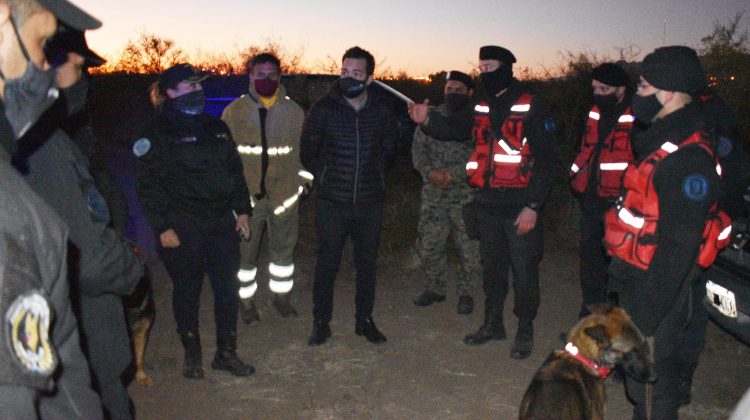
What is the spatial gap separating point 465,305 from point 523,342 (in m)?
0.97

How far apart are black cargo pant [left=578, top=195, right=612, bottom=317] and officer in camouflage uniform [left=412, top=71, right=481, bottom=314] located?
1081 millimetres

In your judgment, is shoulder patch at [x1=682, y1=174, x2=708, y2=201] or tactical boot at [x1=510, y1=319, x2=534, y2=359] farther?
tactical boot at [x1=510, y1=319, x2=534, y2=359]

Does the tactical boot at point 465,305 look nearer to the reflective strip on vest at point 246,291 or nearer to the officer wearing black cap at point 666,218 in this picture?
the reflective strip on vest at point 246,291

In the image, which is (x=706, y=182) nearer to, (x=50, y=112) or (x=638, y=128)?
(x=638, y=128)

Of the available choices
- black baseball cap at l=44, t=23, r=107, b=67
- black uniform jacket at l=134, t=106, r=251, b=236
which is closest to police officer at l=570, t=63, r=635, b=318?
black uniform jacket at l=134, t=106, r=251, b=236

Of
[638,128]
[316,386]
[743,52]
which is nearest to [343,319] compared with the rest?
[316,386]

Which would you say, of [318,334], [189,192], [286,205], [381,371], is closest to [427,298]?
[318,334]

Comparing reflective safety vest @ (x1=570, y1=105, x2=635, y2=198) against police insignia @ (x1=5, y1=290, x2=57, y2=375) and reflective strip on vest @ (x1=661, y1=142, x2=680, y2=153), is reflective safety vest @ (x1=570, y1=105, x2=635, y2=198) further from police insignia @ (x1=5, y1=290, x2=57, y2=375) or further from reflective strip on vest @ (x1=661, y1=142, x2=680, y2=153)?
police insignia @ (x1=5, y1=290, x2=57, y2=375)

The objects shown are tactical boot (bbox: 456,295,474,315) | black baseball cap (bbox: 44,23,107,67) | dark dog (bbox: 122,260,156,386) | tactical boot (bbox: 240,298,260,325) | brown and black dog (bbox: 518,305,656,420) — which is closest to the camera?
black baseball cap (bbox: 44,23,107,67)

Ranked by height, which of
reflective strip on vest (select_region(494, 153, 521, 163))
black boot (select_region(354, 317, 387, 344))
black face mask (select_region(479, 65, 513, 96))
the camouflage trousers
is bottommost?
black boot (select_region(354, 317, 387, 344))

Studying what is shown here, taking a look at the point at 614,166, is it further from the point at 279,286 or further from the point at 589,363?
the point at 279,286

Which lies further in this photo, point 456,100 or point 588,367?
point 456,100

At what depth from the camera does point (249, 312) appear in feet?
18.9

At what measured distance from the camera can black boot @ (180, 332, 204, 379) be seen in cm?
465
